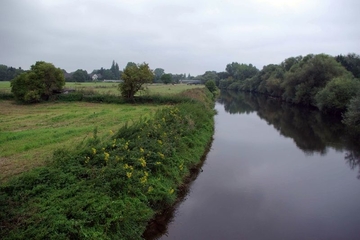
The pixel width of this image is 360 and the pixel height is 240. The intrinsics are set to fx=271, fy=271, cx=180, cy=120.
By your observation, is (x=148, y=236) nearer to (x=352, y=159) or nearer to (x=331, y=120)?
(x=352, y=159)

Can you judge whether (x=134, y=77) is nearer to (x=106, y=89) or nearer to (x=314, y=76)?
(x=106, y=89)

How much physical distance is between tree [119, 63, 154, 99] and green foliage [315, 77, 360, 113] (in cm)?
2346

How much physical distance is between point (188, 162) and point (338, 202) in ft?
24.5

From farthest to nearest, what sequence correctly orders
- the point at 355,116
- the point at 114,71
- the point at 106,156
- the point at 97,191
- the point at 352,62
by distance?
the point at 114,71, the point at 352,62, the point at 355,116, the point at 106,156, the point at 97,191

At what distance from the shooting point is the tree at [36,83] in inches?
1344

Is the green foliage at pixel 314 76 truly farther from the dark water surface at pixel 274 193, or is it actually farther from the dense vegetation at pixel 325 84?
the dark water surface at pixel 274 193

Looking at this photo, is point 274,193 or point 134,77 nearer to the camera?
point 274,193

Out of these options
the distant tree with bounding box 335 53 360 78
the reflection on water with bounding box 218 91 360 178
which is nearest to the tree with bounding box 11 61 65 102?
the reflection on water with bounding box 218 91 360 178

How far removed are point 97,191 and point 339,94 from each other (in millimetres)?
35385

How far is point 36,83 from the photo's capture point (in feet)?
114

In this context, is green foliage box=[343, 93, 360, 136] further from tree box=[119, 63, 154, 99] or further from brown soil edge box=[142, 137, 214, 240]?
tree box=[119, 63, 154, 99]

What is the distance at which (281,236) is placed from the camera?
9719 millimetres

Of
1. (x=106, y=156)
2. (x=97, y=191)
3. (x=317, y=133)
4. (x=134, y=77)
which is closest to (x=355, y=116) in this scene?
(x=317, y=133)

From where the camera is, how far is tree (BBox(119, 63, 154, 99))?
33781 mm
